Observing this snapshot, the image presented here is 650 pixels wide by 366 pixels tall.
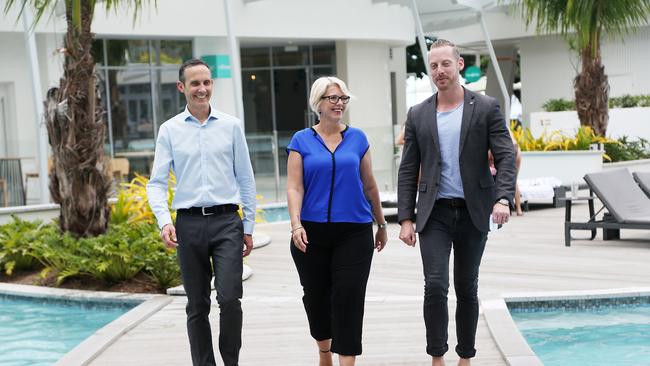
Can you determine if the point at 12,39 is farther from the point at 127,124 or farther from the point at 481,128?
the point at 481,128

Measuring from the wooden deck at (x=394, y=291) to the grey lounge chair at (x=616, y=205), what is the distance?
0.25 m

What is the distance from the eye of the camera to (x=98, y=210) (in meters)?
11.2

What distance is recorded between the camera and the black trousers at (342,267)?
5.75 meters

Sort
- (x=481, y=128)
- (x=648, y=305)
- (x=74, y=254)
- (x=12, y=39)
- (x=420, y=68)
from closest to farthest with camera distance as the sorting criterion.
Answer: (x=481, y=128)
(x=648, y=305)
(x=74, y=254)
(x=12, y=39)
(x=420, y=68)

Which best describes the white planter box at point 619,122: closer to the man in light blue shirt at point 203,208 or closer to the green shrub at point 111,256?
the green shrub at point 111,256

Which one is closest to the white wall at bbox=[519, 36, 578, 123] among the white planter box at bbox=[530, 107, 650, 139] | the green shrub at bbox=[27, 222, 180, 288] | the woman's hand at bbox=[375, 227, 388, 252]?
the white planter box at bbox=[530, 107, 650, 139]

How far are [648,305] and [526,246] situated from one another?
3947 millimetres

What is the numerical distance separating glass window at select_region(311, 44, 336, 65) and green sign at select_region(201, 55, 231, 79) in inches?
176

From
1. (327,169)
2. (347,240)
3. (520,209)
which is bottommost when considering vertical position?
(520,209)

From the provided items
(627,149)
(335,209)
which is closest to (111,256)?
(335,209)

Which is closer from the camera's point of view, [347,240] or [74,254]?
[347,240]

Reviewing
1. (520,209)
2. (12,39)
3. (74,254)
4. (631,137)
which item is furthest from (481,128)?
(631,137)

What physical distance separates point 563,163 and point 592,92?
2.97m

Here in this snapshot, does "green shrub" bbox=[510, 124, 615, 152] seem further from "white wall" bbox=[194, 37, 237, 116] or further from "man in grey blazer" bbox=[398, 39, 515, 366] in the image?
"man in grey blazer" bbox=[398, 39, 515, 366]
